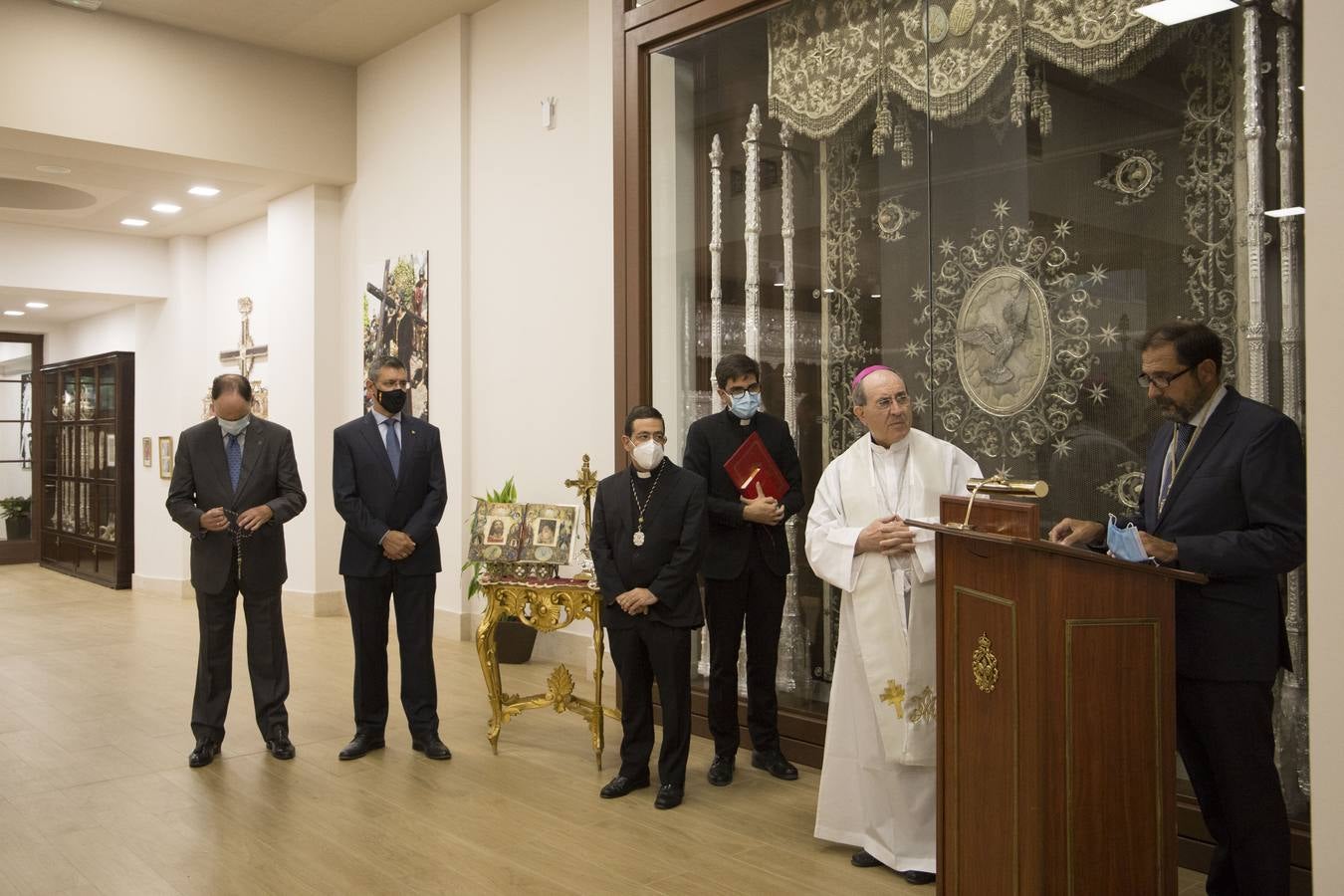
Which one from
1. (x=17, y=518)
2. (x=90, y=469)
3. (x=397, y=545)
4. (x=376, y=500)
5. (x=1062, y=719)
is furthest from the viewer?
(x=17, y=518)

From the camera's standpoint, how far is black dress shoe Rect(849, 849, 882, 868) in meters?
3.81

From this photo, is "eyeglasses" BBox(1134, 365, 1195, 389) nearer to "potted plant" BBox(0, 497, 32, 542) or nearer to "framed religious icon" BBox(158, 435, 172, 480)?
"framed religious icon" BBox(158, 435, 172, 480)

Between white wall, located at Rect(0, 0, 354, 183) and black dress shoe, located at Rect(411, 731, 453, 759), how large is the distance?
5245 mm

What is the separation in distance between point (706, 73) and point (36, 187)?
706cm

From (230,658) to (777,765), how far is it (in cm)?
252

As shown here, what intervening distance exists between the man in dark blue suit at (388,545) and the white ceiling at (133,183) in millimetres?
4385

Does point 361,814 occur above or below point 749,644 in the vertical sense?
below

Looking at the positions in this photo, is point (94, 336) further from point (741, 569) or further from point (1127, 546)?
point (1127, 546)

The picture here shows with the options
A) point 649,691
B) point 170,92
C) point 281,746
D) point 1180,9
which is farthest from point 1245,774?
point 170,92

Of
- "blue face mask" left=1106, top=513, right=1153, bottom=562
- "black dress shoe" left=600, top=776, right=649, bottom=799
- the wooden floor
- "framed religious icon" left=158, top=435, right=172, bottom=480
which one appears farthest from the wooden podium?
"framed religious icon" left=158, top=435, right=172, bottom=480

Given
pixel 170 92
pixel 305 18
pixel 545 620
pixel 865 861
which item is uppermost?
pixel 305 18

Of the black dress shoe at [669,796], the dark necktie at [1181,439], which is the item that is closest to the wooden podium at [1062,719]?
the dark necktie at [1181,439]

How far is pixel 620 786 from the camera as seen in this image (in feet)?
14.9

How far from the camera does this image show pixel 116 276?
11.6 metres
